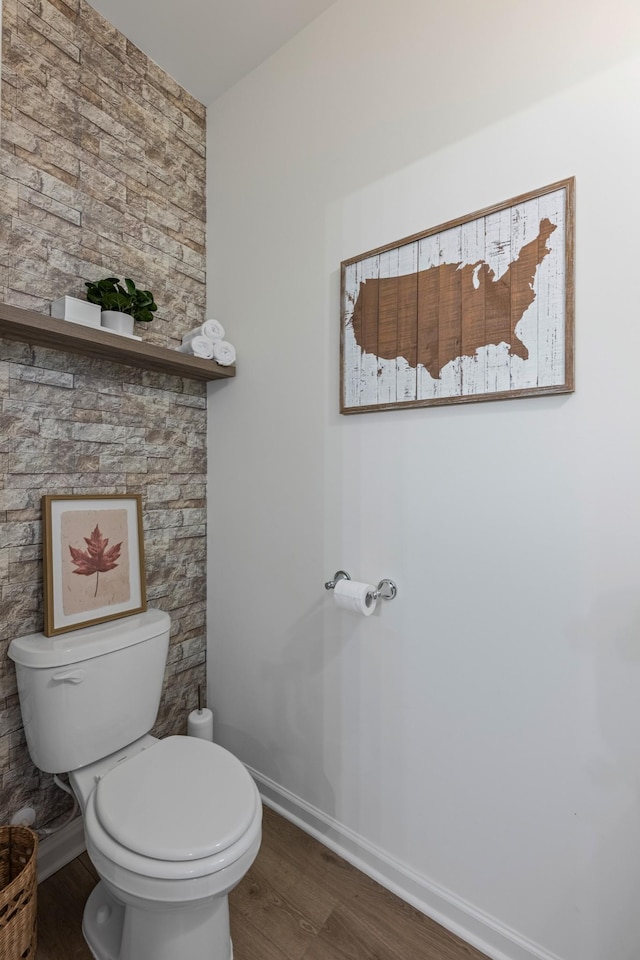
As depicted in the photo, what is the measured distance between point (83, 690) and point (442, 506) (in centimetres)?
113

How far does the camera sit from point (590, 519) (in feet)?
3.49

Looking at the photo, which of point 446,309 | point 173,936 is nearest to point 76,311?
point 446,309

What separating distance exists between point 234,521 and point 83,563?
0.56 m

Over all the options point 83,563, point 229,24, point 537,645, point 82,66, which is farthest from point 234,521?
point 229,24

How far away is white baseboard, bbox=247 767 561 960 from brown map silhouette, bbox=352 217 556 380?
146 centimetres

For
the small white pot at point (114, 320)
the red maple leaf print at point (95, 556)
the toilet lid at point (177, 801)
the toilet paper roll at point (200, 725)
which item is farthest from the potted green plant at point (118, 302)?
the toilet paper roll at point (200, 725)

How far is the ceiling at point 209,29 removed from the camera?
1.52m

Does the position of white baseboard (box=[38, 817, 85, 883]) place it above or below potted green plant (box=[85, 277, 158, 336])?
below

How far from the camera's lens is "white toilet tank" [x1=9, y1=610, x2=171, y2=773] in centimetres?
126

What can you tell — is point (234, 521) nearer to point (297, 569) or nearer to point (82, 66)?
point (297, 569)

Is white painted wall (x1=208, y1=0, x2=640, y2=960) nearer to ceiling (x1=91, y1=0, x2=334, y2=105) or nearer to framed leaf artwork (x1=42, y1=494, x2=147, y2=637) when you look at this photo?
ceiling (x1=91, y1=0, x2=334, y2=105)

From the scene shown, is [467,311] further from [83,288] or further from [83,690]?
[83,690]

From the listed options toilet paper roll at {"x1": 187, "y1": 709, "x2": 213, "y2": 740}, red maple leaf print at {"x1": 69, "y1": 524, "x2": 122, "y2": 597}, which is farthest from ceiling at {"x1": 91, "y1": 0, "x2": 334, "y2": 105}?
toilet paper roll at {"x1": 187, "y1": 709, "x2": 213, "y2": 740}

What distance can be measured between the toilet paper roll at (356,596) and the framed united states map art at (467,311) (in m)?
0.53
